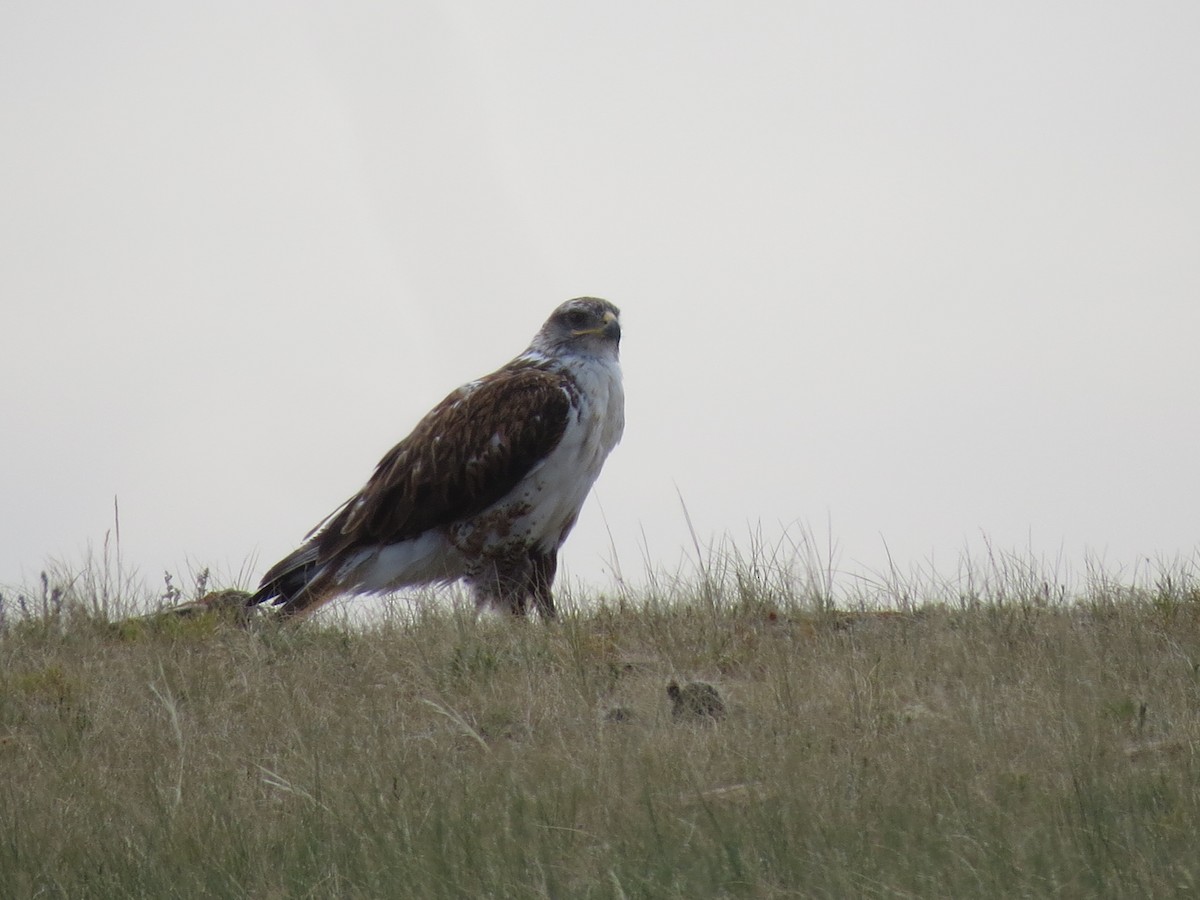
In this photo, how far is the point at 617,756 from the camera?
488 centimetres

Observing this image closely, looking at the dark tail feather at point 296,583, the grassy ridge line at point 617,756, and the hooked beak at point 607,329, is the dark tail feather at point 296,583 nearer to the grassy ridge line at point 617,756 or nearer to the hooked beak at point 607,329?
the grassy ridge line at point 617,756

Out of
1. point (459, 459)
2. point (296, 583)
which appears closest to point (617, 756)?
point (459, 459)

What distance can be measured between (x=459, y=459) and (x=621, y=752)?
12.2ft

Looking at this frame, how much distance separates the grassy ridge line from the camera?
395 centimetres

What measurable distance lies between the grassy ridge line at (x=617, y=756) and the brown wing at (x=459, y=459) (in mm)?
984

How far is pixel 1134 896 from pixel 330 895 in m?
2.00

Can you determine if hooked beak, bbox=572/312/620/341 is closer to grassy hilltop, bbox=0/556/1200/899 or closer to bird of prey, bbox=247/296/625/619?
bird of prey, bbox=247/296/625/619

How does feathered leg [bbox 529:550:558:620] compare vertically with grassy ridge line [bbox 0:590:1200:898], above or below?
above

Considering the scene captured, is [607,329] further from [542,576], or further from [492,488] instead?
[542,576]

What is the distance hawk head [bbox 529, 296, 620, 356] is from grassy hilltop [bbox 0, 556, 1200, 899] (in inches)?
65.7

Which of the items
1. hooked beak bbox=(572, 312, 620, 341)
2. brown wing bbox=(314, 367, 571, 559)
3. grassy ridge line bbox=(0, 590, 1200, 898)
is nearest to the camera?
grassy ridge line bbox=(0, 590, 1200, 898)

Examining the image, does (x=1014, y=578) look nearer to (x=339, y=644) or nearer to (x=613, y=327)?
(x=613, y=327)

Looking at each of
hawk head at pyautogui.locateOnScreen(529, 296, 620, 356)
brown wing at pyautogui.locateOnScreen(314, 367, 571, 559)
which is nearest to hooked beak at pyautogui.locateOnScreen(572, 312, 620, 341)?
hawk head at pyautogui.locateOnScreen(529, 296, 620, 356)

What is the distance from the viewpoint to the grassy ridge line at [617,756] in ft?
13.0
